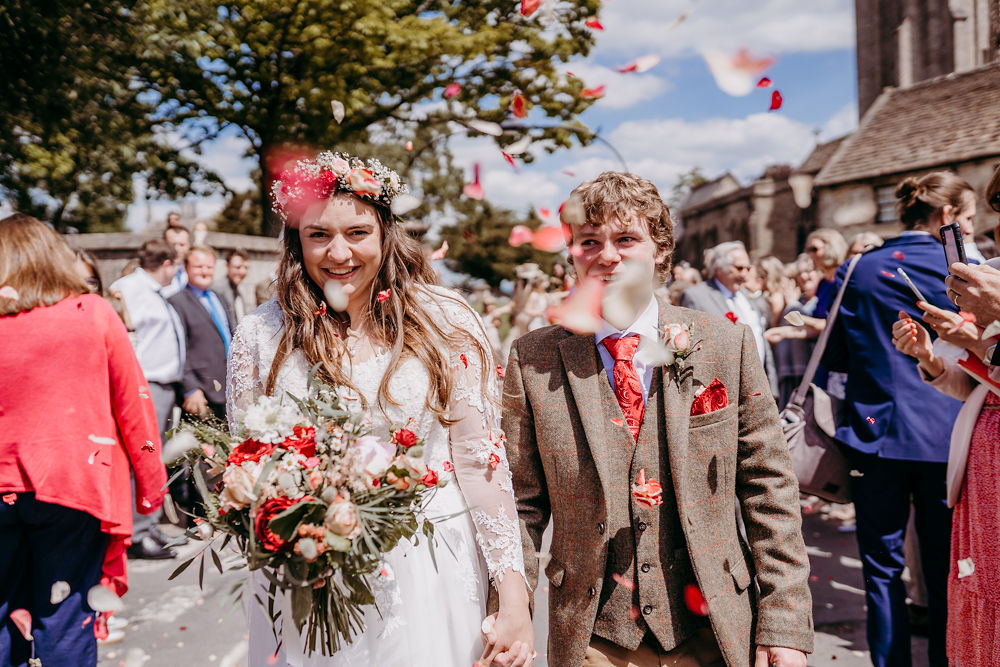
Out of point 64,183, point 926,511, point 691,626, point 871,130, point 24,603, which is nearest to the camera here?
point 691,626

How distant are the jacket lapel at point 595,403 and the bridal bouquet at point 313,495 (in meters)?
0.50

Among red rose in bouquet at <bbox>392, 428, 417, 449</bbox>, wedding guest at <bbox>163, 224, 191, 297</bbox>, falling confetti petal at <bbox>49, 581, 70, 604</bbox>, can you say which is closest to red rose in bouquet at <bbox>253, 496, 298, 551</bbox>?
red rose in bouquet at <bbox>392, 428, 417, 449</bbox>

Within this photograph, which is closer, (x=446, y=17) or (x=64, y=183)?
(x=64, y=183)

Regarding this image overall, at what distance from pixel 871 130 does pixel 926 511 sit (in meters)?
30.6

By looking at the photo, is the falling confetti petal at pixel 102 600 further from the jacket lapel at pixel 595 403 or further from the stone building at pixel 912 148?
the stone building at pixel 912 148

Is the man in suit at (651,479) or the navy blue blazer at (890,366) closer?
the man in suit at (651,479)

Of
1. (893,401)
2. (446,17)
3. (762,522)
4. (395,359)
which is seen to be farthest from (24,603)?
(446,17)

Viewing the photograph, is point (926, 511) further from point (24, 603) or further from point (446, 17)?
point (446, 17)

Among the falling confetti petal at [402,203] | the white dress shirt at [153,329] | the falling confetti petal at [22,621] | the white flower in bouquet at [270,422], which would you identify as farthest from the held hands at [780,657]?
the white dress shirt at [153,329]

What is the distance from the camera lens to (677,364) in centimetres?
212

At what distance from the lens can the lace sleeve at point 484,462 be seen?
2.12m

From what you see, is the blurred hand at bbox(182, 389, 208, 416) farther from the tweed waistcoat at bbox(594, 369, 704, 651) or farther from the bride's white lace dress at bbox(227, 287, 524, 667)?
the tweed waistcoat at bbox(594, 369, 704, 651)

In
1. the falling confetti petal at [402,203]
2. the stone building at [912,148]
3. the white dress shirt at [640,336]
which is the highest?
the stone building at [912,148]

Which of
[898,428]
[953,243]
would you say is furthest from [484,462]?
[898,428]
